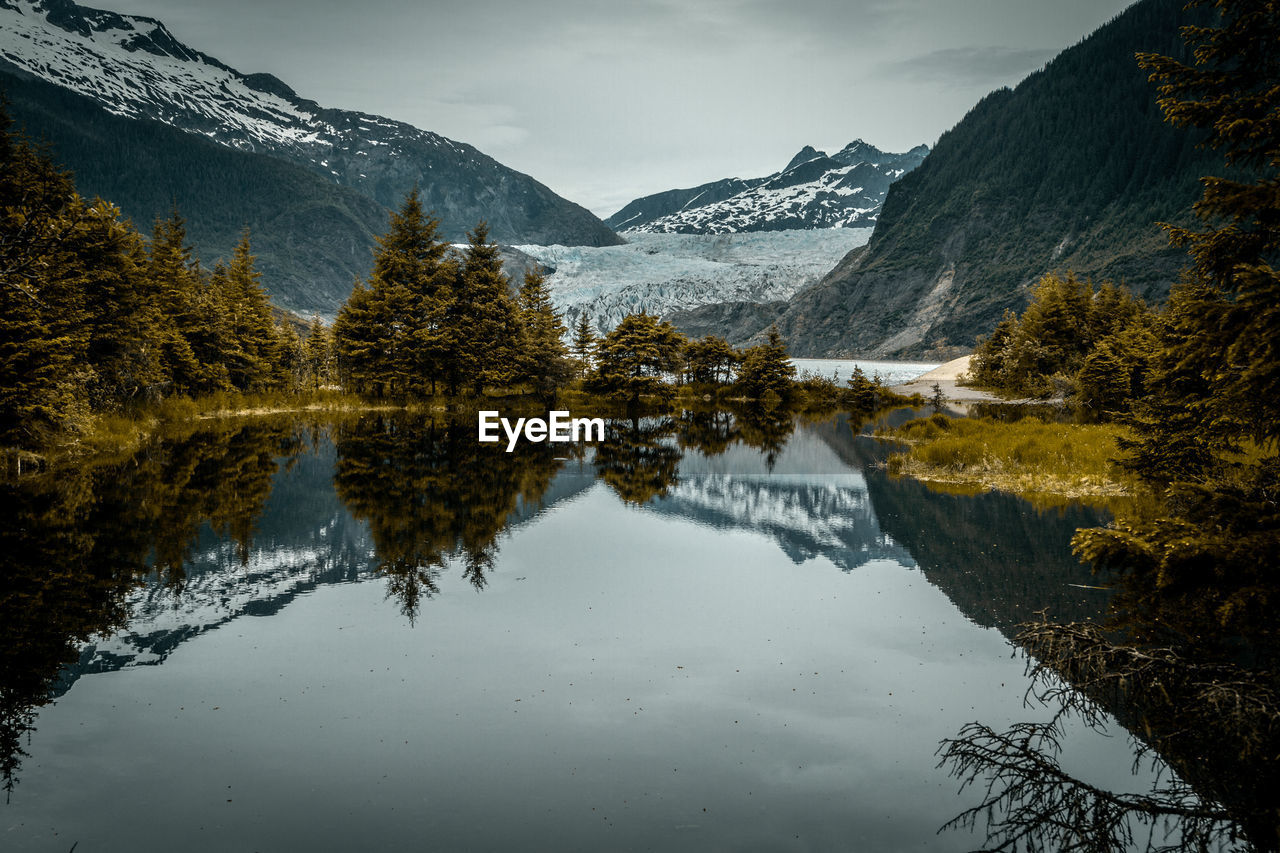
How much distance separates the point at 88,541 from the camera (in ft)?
47.3

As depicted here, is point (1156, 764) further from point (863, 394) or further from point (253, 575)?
point (863, 394)

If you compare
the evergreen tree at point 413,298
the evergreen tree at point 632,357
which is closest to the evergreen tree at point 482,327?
the evergreen tree at point 413,298

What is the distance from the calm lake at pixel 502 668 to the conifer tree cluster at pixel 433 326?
3068cm

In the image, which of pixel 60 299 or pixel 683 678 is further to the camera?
pixel 60 299

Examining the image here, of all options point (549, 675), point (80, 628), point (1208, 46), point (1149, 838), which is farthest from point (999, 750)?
point (80, 628)

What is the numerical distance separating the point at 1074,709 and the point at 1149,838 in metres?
2.34

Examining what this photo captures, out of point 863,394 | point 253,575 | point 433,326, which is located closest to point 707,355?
point 863,394

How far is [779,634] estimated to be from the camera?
432 inches

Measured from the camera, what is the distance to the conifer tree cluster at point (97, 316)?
20.5 metres

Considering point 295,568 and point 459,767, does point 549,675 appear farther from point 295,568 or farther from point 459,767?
point 295,568

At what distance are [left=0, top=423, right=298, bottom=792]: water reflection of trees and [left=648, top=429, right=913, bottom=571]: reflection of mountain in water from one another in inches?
443

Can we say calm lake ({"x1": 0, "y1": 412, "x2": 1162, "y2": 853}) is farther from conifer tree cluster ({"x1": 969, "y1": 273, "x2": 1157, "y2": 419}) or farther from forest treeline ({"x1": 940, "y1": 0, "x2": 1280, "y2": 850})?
conifer tree cluster ({"x1": 969, "y1": 273, "x2": 1157, "y2": 419})

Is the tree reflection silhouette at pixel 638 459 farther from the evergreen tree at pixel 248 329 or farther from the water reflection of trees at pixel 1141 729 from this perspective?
the evergreen tree at pixel 248 329

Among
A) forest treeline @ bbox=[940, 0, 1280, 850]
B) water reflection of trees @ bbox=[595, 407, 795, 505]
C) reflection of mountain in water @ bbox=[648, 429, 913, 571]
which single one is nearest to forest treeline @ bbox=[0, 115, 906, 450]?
water reflection of trees @ bbox=[595, 407, 795, 505]
